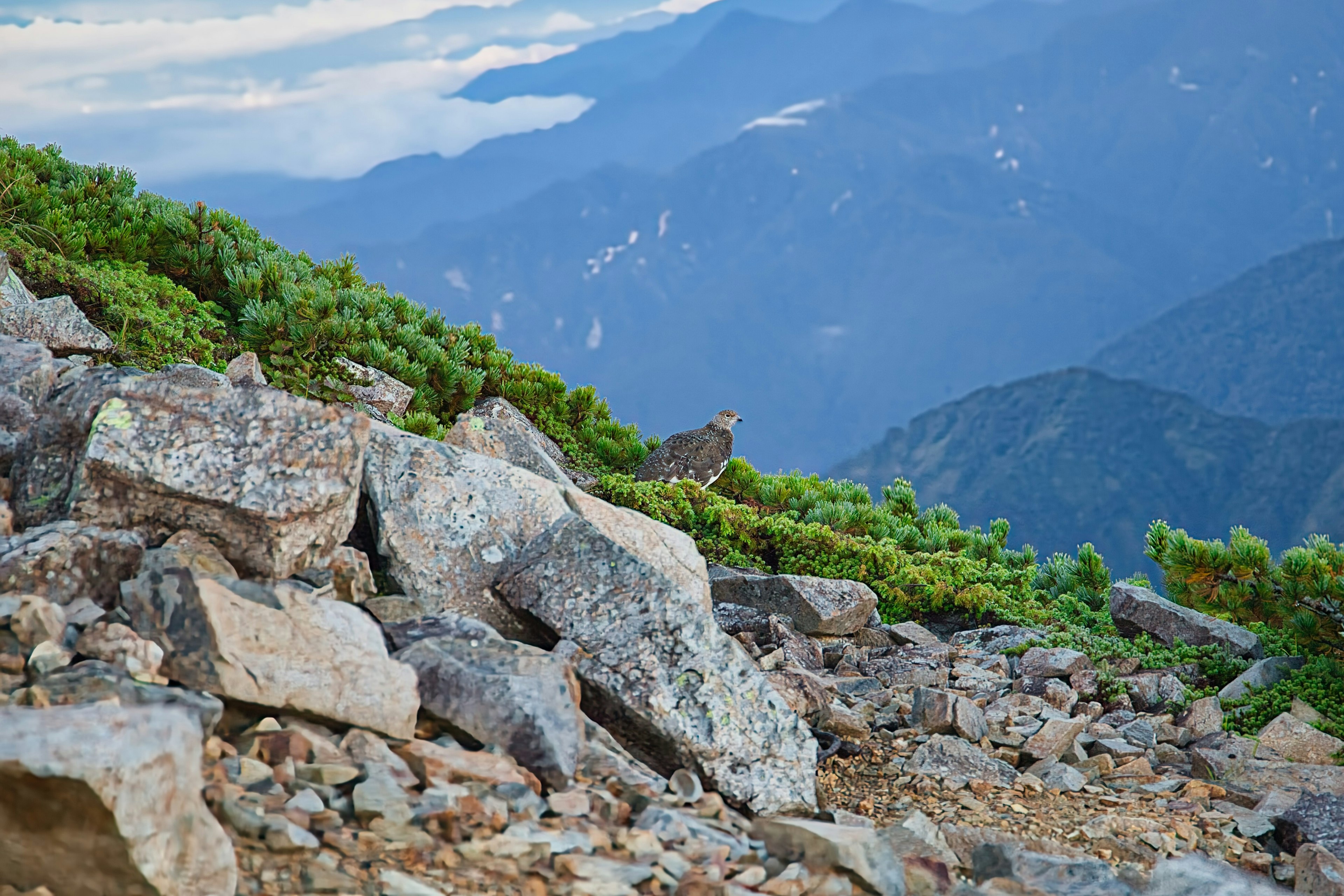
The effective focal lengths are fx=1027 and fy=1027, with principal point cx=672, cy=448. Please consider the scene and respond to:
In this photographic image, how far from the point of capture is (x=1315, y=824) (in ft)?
20.1

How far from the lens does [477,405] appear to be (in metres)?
15.0

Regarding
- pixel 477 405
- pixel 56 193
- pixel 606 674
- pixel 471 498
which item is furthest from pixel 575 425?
pixel 606 674

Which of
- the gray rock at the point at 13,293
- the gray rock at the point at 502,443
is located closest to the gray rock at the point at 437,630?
the gray rock at the point at 502,443

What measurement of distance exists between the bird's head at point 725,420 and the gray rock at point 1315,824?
899 cm

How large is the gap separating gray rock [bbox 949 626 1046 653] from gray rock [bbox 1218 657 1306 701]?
1.75 metres

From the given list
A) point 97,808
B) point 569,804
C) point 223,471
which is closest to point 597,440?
point 223,471

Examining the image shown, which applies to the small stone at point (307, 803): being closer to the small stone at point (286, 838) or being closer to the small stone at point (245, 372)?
the small stone at point (286, 838)

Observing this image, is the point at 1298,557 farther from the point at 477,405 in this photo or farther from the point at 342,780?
the point at 477,405

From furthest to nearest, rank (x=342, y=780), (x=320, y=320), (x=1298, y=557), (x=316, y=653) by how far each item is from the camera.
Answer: (x=320, y=320)
(x=1298, y=557)
(x=316, y=653)
(x=342, y=780)

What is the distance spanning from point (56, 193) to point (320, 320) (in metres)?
4.84

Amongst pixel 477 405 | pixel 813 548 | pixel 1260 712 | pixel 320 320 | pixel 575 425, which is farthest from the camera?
pixel 575 425

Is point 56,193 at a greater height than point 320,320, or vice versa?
point 56,193

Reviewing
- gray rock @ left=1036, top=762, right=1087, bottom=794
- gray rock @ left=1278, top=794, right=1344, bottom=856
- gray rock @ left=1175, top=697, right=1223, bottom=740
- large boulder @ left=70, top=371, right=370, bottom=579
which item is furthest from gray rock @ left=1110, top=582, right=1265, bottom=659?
large boulder @ left=70, top=371, right=370, bottom=579

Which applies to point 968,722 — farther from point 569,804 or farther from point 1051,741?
point 569,804
